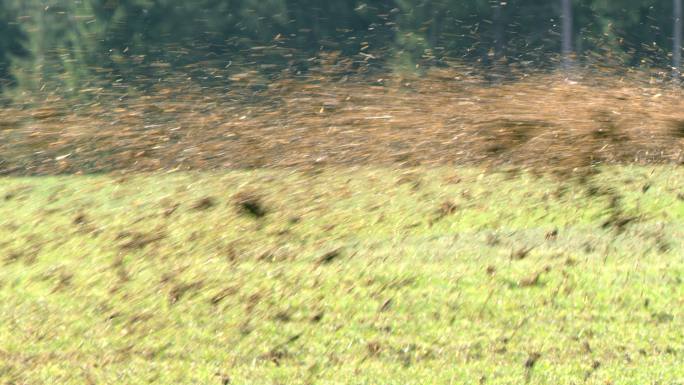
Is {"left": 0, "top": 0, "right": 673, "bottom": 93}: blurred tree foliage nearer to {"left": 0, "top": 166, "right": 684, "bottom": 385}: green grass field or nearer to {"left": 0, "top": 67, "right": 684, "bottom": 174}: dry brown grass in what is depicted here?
{"left": 0, "top": 67, "right": 684, "bottom": 174}: dry brown grass

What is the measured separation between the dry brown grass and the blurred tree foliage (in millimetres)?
4855

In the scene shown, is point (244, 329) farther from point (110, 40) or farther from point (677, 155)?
point (110, 40)

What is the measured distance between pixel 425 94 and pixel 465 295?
232 centimetres

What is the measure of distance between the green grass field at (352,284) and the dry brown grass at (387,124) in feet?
1.42

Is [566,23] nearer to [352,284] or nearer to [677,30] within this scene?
[677,30]

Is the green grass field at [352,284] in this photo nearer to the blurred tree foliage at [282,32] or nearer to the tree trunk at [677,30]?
the blurred tree foliage at [282,32]

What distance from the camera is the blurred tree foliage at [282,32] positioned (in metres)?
17.6

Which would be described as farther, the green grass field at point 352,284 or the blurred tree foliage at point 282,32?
the blurred tree foliage at point 282,32

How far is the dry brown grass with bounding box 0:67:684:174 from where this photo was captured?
663 centimetres

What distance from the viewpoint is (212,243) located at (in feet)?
26.0

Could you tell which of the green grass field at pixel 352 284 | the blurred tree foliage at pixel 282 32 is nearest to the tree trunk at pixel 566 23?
the blurred tree foliage at pixel 282 32

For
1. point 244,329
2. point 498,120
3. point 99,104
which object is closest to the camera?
point 244,329

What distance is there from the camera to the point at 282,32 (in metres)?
20.1

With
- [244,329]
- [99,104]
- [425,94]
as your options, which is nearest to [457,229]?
[425,94]
